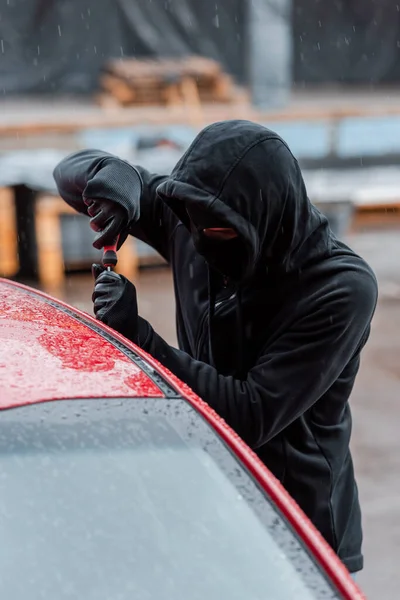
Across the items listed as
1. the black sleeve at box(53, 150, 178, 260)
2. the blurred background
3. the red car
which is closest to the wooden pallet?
the blurred background

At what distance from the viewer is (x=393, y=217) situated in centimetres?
1141

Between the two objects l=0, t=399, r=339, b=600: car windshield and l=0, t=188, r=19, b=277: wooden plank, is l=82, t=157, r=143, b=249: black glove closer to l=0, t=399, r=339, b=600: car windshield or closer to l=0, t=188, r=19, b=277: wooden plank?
l=0, t=399, r=339, b=600: car windshield

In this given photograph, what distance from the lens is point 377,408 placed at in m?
5.51

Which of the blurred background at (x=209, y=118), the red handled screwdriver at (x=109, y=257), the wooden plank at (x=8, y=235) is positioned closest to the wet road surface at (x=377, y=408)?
the blurred background at (x=209, y=118)

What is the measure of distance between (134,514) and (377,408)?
4203 millimetres

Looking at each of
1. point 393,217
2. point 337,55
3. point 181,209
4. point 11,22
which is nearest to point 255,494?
point 181,209

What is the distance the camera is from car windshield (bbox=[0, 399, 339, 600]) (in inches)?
55.6

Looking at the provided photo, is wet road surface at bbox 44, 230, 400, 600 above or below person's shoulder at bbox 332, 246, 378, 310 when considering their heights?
below

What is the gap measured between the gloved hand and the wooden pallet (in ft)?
55.9

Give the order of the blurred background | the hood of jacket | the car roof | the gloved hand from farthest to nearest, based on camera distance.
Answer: the blurred background
the gloved hand
the hood of jacket
the car roof

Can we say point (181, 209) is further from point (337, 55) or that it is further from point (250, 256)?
point (337, 55)

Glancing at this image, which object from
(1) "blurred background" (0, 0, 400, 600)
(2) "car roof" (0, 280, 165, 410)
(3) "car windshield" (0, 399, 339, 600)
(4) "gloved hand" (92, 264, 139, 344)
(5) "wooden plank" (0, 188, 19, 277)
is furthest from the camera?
(5) "wooden plank" (0, 188, 19, 277)

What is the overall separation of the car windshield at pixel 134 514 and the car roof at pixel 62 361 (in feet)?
0.10

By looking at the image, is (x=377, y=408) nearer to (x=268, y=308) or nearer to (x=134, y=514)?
(x=268, y=308)
